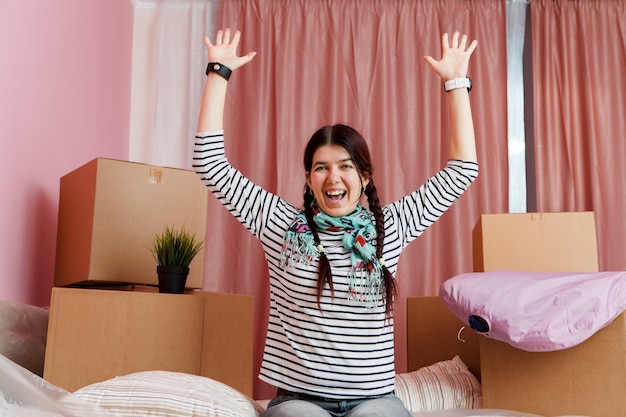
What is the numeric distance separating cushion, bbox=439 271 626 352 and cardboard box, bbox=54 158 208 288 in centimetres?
88

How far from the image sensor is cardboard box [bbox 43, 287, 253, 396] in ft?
6.35

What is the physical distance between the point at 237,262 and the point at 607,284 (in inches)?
68.0

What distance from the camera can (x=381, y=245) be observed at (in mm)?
1778

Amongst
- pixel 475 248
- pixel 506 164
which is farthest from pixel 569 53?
pixel 475 248

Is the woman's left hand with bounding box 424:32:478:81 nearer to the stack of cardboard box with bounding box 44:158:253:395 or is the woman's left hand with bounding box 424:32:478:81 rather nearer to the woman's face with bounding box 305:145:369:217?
the woman's face with bounding box 305:145:369:217

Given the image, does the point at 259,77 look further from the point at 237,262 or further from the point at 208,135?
the point at 208,135

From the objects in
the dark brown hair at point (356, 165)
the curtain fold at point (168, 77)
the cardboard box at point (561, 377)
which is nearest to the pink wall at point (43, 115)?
the curtain fold at point (168, 77)

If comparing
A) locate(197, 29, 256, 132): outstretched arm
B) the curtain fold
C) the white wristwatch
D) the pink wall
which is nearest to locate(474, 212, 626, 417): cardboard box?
the white wristwatch

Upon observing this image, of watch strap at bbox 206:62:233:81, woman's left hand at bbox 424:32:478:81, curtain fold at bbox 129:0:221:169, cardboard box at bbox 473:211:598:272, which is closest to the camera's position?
watch strap at bbox 206:62:233:81

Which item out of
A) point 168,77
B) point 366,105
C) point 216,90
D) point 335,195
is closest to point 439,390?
point 335,195

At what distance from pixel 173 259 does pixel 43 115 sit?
675 mm

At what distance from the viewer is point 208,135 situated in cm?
175

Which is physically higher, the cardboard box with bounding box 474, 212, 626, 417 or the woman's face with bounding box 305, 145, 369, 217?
the woman's face with bounding box 305, 145, 369, 217

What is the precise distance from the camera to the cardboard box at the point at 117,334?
193cm
